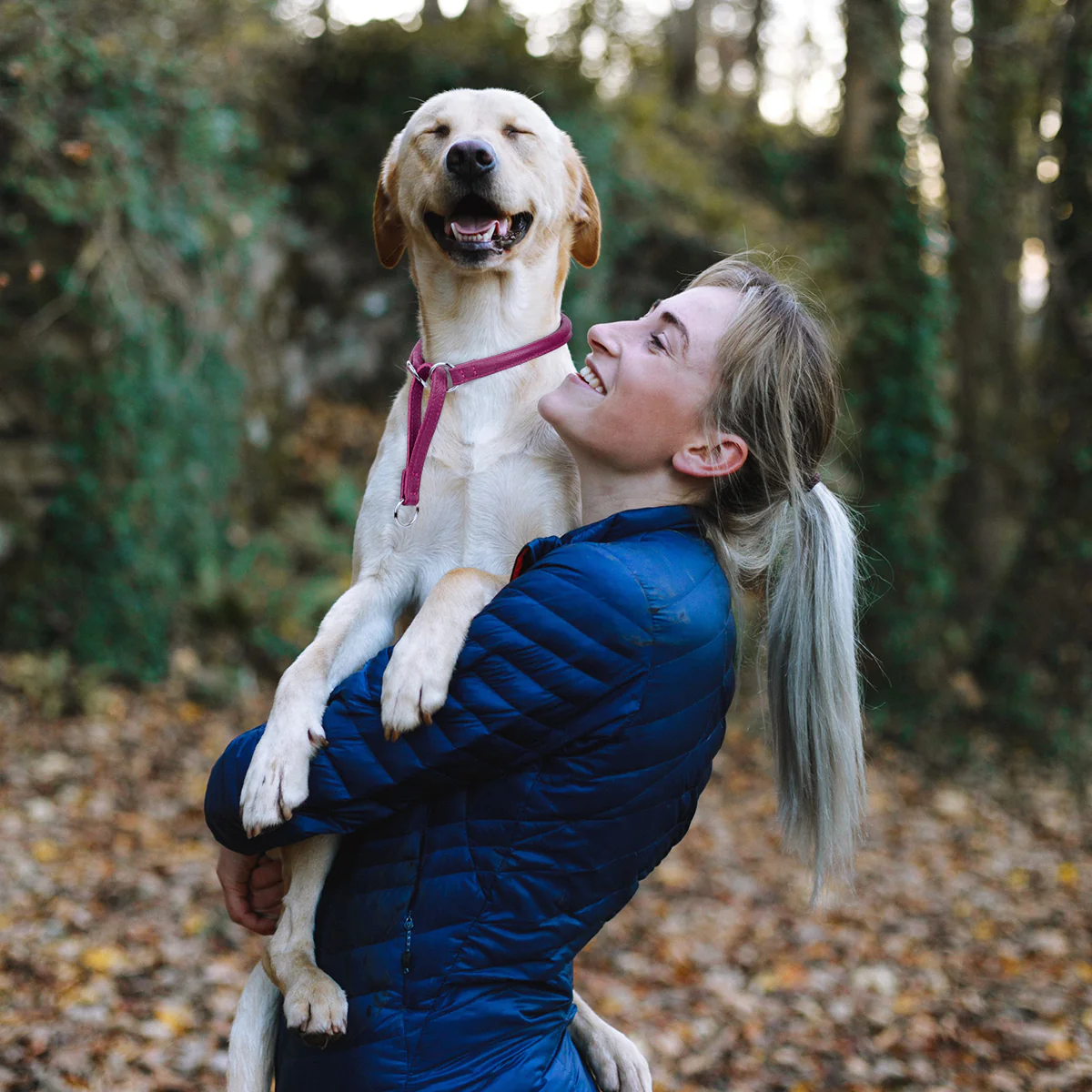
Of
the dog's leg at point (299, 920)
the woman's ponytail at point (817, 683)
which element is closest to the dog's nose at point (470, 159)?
the woman's ponytail at point (817, 683)

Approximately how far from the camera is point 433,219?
2.32 meters

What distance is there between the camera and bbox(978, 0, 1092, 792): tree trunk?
6996 mm

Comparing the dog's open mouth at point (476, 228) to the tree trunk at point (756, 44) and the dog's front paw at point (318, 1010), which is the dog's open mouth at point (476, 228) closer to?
the dog's front paw at point (318, 1010)

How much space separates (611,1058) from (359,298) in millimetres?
7776

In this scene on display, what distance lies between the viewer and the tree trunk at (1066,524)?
700 centimetres

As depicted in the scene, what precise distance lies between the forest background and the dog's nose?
2.85 m

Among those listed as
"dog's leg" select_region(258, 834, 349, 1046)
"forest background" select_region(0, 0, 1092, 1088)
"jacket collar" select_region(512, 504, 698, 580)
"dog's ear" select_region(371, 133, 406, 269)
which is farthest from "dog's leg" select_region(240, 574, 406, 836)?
"forest background" select_region(0, 0, 1092, 1088)

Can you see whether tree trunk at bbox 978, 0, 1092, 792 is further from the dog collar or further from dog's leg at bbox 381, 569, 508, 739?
dog's leg at bbox 381, 569, 508, 739

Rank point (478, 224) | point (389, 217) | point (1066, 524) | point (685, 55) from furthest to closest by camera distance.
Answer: point (685, 55) → point (1066, 524) → point (389, 217) → point (478, 224)

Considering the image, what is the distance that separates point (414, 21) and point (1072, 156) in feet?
17.3

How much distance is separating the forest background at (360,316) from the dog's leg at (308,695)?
A: 6.99ft

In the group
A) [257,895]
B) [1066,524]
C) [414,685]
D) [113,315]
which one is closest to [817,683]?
[414,685]

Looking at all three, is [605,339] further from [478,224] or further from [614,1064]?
[614,1064]

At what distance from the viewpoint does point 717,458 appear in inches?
67.9
